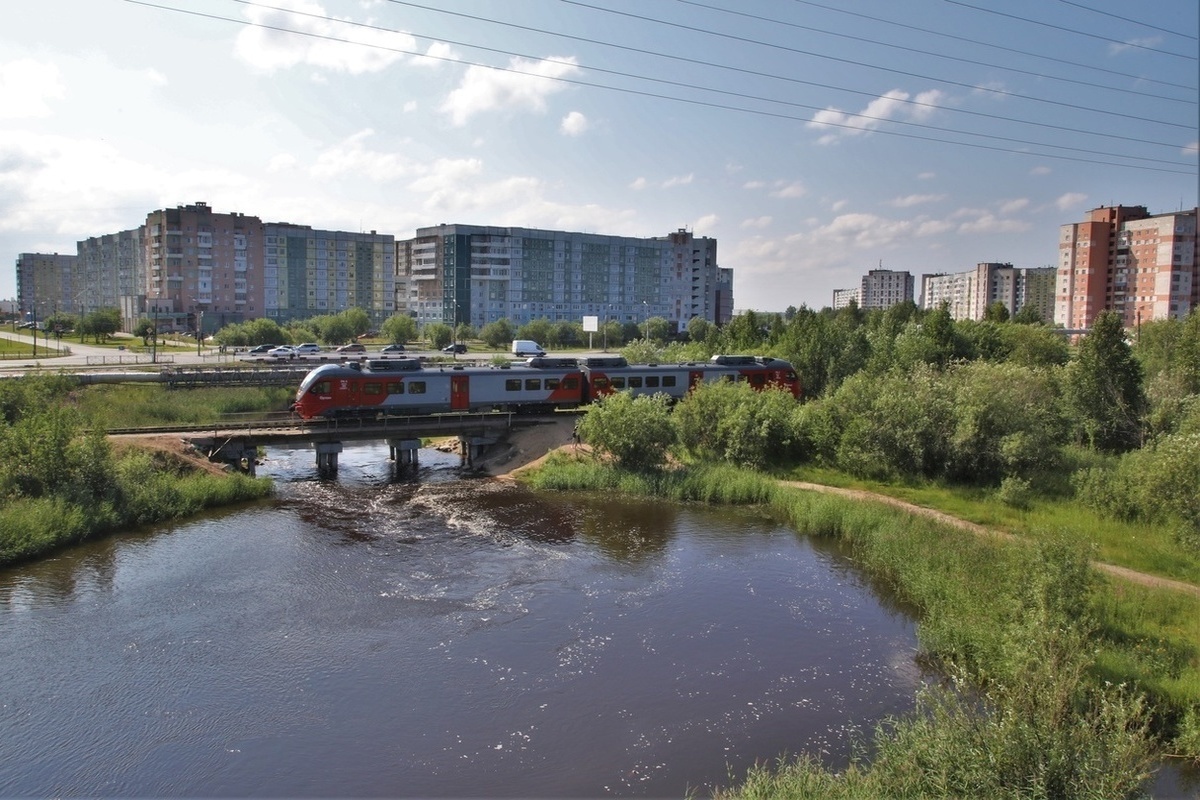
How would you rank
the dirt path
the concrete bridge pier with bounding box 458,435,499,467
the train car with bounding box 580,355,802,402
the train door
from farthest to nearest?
the train car with bounding box 580,355,802,402, the concrete bridge pier with bounding box 458,435,499,467, the train door, the dirt path

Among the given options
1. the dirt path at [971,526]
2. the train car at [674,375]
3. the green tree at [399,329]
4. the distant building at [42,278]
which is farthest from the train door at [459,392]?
the distant building at [42,278]

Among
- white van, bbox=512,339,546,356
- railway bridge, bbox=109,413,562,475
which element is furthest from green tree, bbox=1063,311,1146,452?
white van, bbox=512,339,546,356

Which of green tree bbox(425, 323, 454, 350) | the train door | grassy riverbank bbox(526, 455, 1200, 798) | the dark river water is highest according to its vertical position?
green tree bbox(425, 323, 454, 350)

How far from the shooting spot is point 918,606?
64.7ft

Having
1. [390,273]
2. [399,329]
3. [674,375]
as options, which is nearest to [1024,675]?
[674,375]

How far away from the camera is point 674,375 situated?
40625mm

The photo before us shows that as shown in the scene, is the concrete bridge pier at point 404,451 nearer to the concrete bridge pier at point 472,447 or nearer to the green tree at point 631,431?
the concrete bridge pier at point 472,447

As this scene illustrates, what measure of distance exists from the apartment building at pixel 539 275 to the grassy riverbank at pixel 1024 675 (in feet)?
234

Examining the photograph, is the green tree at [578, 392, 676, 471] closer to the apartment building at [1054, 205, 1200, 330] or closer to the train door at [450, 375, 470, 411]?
the train door at [450, 375, 470, 411]

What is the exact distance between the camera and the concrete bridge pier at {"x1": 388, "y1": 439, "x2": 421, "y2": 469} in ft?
116

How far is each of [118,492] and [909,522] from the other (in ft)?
76.7

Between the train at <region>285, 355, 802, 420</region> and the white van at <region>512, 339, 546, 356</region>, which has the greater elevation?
the white van at <region>512, 339, 546, 356</region>

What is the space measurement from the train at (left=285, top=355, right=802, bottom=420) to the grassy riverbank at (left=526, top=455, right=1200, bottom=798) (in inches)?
671

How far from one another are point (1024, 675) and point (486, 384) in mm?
26863
